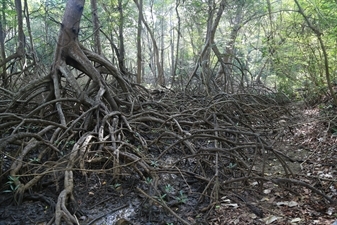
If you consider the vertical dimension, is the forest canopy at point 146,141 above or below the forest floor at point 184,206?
above

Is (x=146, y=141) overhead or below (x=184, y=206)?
overhead

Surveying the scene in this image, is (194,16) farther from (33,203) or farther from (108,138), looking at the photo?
(33,203)

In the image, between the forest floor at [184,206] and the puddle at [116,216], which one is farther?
the puddle at [116,216]

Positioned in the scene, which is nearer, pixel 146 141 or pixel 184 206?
pixel 184 206

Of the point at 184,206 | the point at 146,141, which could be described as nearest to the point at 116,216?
the point at 184,206

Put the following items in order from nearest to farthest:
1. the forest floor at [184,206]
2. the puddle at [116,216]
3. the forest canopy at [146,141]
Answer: the forest floor at [184,206]
the puddle at [116,216]
the forest canopy at [146,141]

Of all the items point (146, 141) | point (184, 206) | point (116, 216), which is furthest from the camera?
point (146, 141)

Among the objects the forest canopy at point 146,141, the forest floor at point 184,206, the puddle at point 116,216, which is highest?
the forest canopy at point 146,141

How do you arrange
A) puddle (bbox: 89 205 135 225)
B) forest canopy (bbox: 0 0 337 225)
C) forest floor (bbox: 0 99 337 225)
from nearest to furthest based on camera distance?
forest floor (bbox: 0 99 337 225) < puddle (bbox: 89 205 135 225) < forest canopy (bbox: 0 0 337 225)

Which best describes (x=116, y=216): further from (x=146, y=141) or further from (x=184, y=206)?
(x=146, y=141)

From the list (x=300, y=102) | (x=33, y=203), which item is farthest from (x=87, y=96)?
(x=300, y=102)

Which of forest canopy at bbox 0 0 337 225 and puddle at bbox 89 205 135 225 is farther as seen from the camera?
forest canopy at bbox 0 0 337 225

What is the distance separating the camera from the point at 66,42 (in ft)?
13.6

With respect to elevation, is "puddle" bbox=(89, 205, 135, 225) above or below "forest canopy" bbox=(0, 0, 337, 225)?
below
